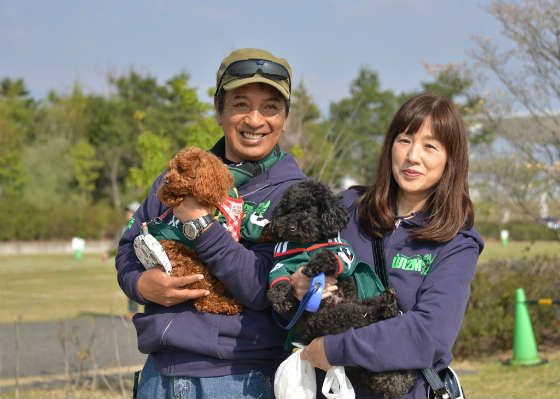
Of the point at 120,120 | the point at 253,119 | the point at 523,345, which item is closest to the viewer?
the point at 253,119

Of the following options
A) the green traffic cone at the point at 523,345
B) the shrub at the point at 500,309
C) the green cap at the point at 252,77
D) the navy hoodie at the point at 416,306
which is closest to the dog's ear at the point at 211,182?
the green cap at the point at 252,77

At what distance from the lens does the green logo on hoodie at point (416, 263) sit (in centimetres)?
213

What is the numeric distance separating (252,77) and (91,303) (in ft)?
48.6

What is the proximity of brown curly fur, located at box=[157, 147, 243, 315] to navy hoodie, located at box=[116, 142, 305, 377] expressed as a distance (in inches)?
2.2

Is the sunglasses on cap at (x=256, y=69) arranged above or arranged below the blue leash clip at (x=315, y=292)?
above

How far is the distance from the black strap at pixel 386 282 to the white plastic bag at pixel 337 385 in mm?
293

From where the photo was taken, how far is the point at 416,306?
200 cm

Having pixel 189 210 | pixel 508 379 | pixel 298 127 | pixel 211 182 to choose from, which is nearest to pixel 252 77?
pixel 211 182

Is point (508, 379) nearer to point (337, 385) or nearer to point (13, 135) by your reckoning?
point (337, 385)

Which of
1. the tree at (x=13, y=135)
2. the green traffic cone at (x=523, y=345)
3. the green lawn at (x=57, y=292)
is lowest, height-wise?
the green traffic cone at (x=523, y=345)

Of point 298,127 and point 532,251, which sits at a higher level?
point 298,127

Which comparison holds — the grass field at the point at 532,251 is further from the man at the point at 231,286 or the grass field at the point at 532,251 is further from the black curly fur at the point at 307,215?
the man at the point at 231,286

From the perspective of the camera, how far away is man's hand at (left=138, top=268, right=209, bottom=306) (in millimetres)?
2160

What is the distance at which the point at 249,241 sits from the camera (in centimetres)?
235
